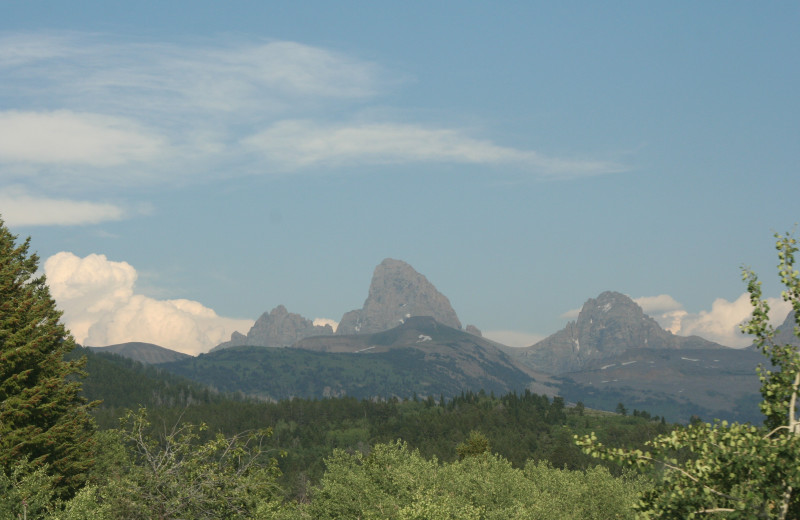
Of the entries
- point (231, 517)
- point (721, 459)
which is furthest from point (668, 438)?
point (231, 517)

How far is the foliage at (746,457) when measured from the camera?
20391 millimetres

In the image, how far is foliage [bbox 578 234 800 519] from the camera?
66.9ft

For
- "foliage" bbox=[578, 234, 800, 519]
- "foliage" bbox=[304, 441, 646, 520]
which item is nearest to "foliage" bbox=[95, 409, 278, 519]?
"foliage" bbox=[304, 441, 646, 520]

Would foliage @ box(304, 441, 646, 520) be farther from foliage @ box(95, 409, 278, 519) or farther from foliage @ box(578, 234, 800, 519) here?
foliage @ box(578, 234, 800, 519)

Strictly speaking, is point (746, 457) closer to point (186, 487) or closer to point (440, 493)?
→ point (186, 487)

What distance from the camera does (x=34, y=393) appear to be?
58.8m

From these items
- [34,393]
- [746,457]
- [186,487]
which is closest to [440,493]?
[34,393]

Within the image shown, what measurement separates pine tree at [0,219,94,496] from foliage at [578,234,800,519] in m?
46.8

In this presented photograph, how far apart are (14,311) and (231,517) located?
28.3 m

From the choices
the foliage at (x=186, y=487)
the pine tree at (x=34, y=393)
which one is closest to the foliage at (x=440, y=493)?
the foliage at (x=186, y=487)

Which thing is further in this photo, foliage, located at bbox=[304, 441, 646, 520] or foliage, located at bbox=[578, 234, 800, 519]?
foliage, located at bbox=[304, 441, 646, 520]

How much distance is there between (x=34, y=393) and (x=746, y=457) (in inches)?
2099

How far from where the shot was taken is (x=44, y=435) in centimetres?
5834

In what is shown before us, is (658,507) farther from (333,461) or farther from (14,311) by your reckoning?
(333,461)
